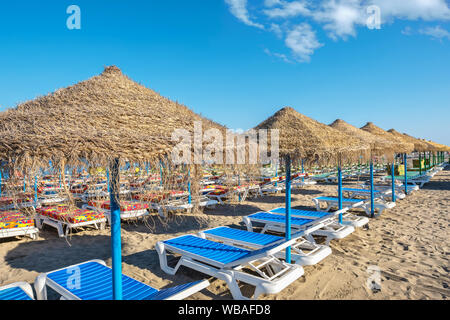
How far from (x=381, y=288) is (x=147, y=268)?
3178 millimetres

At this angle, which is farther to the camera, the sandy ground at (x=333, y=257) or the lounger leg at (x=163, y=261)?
the lounger leg at (x=163, y=261)

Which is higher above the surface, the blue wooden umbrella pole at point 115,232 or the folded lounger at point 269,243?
the blue wooden umbrella pole at point 115,232

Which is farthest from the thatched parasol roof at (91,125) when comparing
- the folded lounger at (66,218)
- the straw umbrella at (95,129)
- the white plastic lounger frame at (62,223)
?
the white plastic lounger frame at (62,223)

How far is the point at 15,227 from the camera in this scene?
5.54 metres

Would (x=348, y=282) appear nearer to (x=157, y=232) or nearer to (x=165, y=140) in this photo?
(x=165, y=140)

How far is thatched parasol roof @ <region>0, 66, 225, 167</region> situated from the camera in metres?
1.84

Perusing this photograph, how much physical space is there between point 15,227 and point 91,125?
194 inches

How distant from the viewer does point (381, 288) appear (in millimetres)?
3545

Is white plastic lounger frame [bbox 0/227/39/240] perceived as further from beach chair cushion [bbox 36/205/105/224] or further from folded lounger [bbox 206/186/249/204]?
folded lounger [bbox 206/186/249/204]

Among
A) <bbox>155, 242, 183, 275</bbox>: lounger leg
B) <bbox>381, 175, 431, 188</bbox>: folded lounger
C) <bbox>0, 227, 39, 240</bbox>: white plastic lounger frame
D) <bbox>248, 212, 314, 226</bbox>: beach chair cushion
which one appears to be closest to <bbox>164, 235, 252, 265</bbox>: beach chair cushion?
<bbox>155, 242, 183, 275</bbox>: lounger leg

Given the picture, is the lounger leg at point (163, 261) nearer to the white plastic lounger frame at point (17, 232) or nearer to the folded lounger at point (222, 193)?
the white plastic lounger frame at point (17, 232)

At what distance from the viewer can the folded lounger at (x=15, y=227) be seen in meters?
5.43

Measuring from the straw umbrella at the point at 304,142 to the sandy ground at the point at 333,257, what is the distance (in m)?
0.81

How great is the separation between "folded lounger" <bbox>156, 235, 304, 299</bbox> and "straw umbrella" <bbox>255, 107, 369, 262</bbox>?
0.40m
